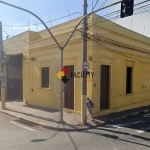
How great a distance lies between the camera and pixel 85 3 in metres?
8.31

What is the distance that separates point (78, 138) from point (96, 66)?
4.56m

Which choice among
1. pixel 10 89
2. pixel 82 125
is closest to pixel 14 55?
pixel 10 89

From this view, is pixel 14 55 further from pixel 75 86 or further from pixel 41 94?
pixel 75 86

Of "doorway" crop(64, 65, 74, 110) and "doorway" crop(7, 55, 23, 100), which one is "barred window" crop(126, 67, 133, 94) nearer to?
"doorway" crop(64, 65, 74, 110)

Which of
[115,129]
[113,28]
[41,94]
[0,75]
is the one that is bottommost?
[115,129]

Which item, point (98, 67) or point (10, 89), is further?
point (10, 89)

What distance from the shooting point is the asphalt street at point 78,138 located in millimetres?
5652

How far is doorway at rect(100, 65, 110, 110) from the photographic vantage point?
1060 cm

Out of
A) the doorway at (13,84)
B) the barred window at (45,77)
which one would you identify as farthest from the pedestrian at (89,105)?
the doorway at (13,84)

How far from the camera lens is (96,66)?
32.3ft

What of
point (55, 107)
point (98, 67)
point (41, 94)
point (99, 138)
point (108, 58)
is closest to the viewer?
point (99, 138)

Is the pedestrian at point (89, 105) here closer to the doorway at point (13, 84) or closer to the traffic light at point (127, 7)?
the traffic light at point (127, 7)

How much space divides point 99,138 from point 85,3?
620 centimetres

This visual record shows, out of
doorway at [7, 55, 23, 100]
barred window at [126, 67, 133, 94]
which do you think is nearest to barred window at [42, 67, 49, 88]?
doorway at [7, 55, 23, 100]
